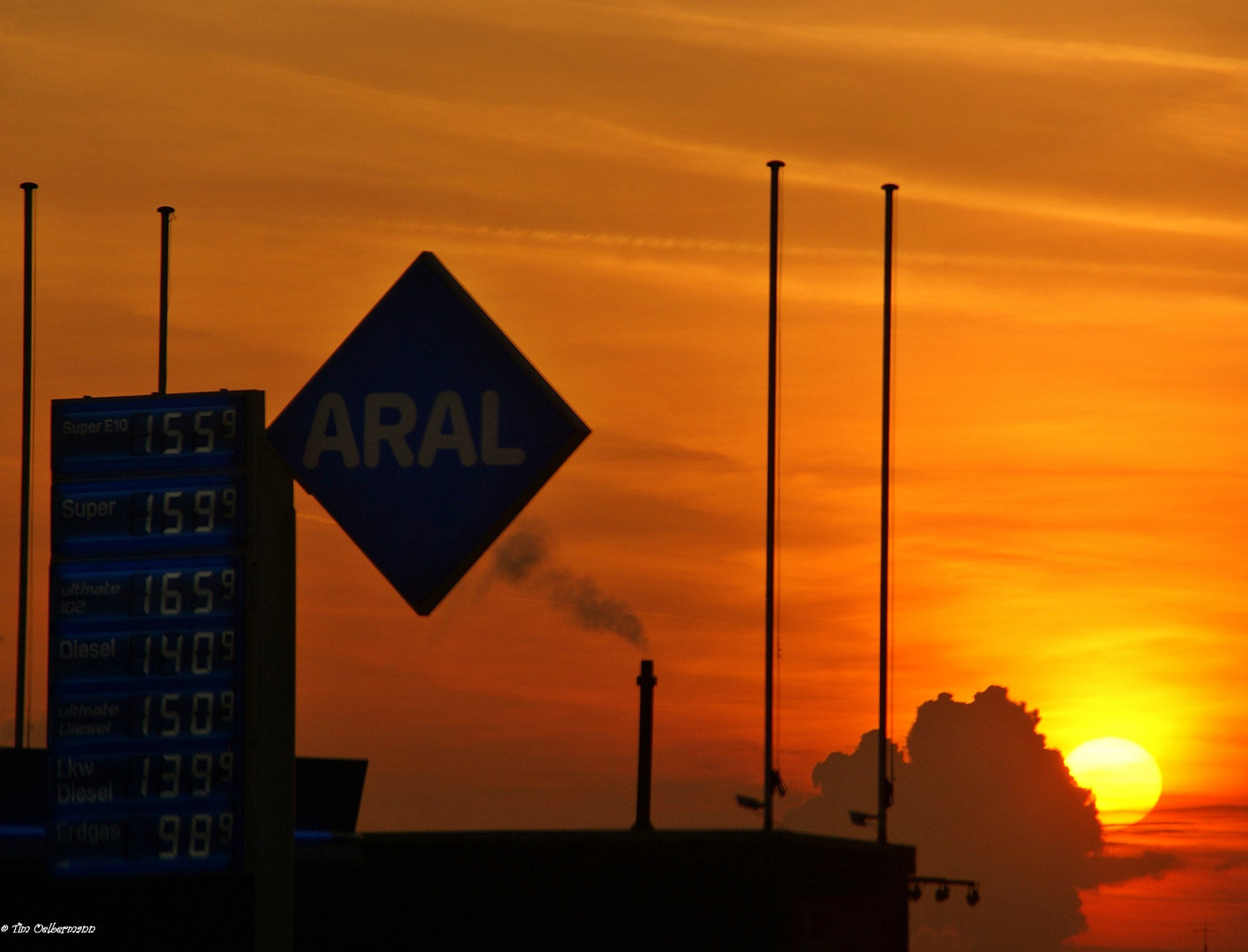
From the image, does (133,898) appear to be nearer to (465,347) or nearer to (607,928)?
(607,928)

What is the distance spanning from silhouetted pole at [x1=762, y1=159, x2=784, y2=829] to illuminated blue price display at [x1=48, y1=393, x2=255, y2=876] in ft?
59.6

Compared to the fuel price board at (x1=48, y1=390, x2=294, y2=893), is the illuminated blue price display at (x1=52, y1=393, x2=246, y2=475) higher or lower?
higher

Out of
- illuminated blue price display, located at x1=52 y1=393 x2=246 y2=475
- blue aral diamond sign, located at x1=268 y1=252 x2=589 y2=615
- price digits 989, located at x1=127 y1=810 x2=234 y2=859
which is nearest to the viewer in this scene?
blue aral diamond sign, located at x1=268 y1=252 x2=589 y2=615

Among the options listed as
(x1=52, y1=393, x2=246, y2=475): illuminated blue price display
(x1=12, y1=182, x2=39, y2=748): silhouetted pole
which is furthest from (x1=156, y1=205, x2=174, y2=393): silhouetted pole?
(x1=52, y1=393, x2=246, y2=475): illuminated blue price display

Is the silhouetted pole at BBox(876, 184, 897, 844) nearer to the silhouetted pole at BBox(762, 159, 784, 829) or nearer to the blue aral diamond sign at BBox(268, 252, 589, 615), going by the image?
the silhouetted pole at BBox(762, 159, 784, 829)

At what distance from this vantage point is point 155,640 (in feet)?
27.3

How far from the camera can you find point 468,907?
2372 centimetres

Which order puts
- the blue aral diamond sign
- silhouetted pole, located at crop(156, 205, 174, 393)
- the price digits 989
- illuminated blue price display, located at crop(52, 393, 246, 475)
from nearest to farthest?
the blue aral diamond sign < the price digits 989 < illuminated blue price display, located at crop(52, 393, 246, 475) < silhouetted pole, located at crop(156, 205, 174, 393)

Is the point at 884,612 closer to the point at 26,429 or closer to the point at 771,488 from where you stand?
the point at 771,488

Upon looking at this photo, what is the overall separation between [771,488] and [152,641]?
63.7 feet

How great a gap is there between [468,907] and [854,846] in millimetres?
7082

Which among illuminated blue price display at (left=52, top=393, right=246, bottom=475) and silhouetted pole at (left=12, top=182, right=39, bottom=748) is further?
silhouetted pole at (left=12, top=182, right=39, bottom=748)

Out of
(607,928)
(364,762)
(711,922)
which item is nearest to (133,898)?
(364,762)

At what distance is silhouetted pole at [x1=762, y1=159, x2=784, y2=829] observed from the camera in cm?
2617
